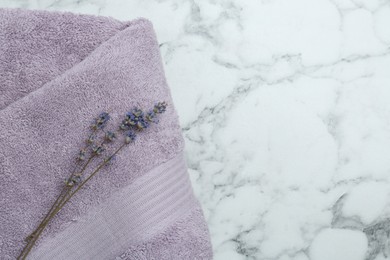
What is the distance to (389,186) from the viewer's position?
32.1 inches

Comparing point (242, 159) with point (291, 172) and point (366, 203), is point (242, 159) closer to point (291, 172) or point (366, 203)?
point (291, 172)

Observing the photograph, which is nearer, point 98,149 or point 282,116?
point 98,149

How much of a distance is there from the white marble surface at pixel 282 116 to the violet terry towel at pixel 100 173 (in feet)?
0.46

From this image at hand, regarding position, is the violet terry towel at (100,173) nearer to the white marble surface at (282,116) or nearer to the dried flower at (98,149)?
the dried flower at (98,149)

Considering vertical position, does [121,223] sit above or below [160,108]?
below

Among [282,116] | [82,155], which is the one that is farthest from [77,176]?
[282,116]

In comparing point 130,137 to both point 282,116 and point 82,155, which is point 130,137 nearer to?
point 82,155

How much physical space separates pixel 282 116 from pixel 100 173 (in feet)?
0.98

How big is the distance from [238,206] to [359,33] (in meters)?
0.31

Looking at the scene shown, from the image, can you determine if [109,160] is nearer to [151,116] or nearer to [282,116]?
[151,116]

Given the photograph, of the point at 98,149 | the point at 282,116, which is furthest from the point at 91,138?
the point at 282,116

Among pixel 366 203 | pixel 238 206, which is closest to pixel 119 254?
pixel 238 206

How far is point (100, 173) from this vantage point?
644 millimetres

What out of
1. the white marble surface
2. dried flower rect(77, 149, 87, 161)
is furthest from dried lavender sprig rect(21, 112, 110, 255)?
the white marble surface
